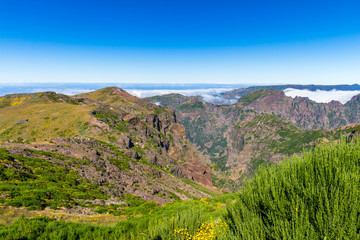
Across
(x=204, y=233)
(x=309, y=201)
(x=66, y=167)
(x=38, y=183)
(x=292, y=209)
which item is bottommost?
(x=66, y=167)

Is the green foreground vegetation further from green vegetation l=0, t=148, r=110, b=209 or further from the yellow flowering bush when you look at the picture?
green vegetation l=0, t=148, r=110, b=209

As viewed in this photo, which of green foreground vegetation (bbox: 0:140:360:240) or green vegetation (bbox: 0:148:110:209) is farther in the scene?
green vegetation (bbox: 0:148:110:209)

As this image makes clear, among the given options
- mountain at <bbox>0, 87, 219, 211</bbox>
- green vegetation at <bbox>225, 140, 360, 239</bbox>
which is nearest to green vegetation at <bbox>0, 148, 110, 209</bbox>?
mountain at <bbox>0, 87, 219, 211</bbox>

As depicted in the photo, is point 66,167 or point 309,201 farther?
point 66,167

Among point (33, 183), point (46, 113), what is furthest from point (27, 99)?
point (33, 183)

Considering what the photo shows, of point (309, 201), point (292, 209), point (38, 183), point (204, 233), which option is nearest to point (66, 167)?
point (38, 183)

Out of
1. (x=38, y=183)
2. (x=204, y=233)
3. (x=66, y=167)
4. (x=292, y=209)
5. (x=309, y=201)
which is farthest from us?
(x=66, y=167)

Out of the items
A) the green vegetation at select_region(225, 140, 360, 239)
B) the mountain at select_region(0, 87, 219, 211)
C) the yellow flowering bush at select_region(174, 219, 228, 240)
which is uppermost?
the green vegetation at select_region(225, 140, 360, 239)

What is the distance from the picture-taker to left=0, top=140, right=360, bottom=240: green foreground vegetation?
5902mm

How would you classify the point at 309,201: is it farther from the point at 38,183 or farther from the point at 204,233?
the point at 38,183

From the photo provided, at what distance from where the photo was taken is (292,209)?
648 cm

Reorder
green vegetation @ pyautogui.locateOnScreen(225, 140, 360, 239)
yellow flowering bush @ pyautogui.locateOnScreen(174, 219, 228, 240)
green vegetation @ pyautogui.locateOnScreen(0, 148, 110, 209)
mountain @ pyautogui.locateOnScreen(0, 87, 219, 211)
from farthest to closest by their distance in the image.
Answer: mountain @ pyautogui.locateOnScreen(0, 87, 219, 211), green vegetation @ pyautogui.locateOnScreen(0, 148, 110, 209), yellow flowering bush @ pyautogui.locateOnScreen(174, 219, 228, 240), green vegetation @ pyautogui.locateOnScreen(225, 140, 360, 239)

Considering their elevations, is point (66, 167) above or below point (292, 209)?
below

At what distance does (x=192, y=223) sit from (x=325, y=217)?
6455 millimetres
